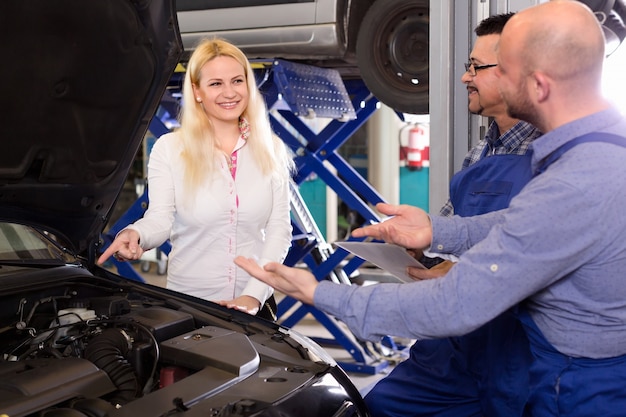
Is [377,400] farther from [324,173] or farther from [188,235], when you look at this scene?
[324,173]

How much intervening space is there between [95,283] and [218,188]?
1.78 ft

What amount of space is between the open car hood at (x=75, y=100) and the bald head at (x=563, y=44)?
1206 mm

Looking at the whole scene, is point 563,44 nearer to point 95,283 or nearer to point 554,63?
point 554,63

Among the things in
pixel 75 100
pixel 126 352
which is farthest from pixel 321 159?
pixel 126 352

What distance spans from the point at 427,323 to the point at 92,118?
137 cm

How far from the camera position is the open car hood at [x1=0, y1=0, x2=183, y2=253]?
219 cm

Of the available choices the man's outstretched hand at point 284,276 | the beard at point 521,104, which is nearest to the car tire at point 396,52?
the beard at point 521,104

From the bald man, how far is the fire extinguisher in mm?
6998

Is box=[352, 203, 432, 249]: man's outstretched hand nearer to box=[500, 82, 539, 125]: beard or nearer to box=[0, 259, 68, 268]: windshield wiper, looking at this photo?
box=[500, 82, 539, 125]: beard

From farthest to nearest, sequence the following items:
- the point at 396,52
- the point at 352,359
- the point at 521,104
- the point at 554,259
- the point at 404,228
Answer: the point at 352,359
the point at 396,52
the point at 404,228
the point at 521,104
the point at 554,259

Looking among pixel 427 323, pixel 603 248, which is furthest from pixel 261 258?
pixel 603 248

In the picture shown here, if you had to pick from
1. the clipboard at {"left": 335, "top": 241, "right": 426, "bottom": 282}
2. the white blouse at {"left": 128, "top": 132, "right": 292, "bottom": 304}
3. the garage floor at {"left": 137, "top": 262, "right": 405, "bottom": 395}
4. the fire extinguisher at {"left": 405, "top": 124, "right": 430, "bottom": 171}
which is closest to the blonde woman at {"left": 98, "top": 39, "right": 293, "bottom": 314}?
the white blouse at {"left": 128, "top": 132, "right": 292, "bottom": 304}

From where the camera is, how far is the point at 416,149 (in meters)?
8.96

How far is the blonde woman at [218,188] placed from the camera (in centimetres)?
274
